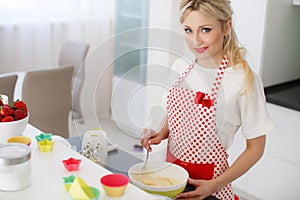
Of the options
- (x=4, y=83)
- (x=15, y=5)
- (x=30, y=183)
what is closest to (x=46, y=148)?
(x=30, y=183)

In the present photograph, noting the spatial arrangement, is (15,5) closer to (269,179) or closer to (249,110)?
(269,179)

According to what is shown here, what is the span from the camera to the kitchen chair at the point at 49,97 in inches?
93.1

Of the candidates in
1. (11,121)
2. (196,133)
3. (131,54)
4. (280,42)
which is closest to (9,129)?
(11,121)

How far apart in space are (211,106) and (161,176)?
24cm

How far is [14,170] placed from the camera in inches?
33.4

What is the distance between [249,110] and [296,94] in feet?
3.84

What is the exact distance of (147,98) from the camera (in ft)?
3.59

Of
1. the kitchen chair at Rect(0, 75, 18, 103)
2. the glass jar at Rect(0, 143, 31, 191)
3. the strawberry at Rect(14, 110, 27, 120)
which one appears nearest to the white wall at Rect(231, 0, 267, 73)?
the kitchen chair at Rect(0, 75, 18, 103)

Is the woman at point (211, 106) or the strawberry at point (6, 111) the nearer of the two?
the strawberry at point (6, 111)

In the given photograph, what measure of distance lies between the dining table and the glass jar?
0.01 metres

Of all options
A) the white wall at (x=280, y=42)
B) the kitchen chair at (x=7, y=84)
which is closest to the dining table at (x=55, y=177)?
the kitchen chair at (x=7, y=84)

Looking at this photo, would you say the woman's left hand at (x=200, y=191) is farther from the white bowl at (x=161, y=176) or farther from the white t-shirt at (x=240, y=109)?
the white t-shirt at (x=240, y=109)

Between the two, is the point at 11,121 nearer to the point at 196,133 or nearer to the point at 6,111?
the point at 6,111

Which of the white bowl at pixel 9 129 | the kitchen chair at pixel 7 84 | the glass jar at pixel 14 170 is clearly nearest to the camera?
the glass jar at pixel 14 170
